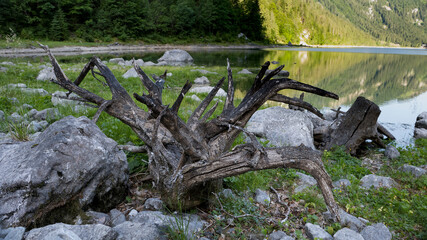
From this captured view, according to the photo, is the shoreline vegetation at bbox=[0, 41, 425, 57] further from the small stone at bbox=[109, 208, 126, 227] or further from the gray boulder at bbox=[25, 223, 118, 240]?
the gray boulder at bbox=[25, 223, 118, 240]

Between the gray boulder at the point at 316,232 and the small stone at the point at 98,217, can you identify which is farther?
the gray boulder at the point at 316,232

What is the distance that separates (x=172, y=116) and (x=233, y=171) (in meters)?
0.97

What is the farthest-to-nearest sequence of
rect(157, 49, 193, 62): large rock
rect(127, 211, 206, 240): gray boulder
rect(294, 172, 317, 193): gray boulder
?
1. rect(157, 49, 193, 62): large rock
2. rect(294, 172, 317, 193): gray boulder
3. rect(127, 211, 206, 240): gray boulder

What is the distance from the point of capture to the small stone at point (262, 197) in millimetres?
4074

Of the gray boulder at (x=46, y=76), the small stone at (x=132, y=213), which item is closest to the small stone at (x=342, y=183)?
the small stone at (x=132, y=213)

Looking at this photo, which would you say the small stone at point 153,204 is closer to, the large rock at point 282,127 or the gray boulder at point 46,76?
the large rock at point 282,127

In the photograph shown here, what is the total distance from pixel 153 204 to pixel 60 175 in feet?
4.01

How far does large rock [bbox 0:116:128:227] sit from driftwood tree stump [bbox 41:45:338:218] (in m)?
0.43

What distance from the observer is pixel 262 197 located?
417cm

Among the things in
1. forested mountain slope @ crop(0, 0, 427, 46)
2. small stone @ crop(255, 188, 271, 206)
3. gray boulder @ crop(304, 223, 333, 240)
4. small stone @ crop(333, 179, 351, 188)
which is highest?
forested mountain slope @ crop(0, 0, 427, 46)

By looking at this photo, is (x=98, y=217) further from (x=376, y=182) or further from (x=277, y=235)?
(x=376, y=182)

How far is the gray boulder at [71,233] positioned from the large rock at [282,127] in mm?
5293

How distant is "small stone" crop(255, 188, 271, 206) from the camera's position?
13.4 ft

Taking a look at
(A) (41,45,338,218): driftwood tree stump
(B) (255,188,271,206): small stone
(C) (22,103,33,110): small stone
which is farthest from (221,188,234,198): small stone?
(C) (22,103,33,110): small stone
